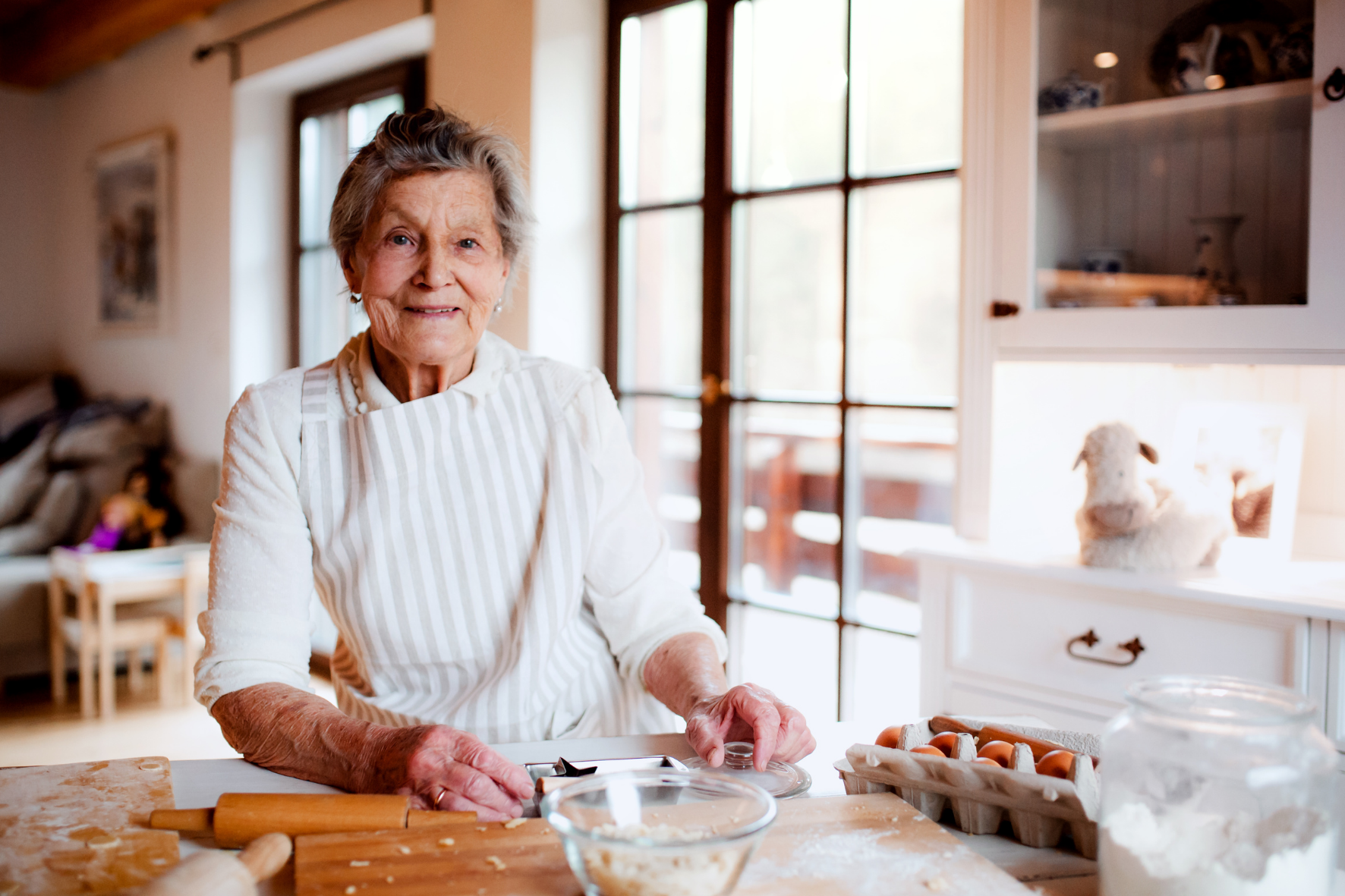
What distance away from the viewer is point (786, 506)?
2666 mm

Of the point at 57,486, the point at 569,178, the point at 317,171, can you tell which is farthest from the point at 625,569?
the point at 57,486

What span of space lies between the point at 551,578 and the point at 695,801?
1.98 ft

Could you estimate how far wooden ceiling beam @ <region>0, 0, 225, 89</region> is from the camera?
4.19 meters

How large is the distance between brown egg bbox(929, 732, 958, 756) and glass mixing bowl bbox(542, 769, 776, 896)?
0.77 ft

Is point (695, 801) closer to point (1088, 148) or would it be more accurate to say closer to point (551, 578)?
point (551, 578)

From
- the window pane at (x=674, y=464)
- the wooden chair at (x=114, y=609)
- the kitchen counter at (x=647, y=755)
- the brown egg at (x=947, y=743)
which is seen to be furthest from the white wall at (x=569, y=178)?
the brown egg at (x=947, y=743)

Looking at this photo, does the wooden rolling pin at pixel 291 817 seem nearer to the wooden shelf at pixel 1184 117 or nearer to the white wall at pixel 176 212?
Answer: the wooden shelf at pixel 1184 117

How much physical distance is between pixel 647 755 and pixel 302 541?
53 centimetres

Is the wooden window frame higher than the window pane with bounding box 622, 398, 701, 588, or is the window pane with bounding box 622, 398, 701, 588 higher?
the wooden window frame

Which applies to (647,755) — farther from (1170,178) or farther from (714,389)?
(714,389)

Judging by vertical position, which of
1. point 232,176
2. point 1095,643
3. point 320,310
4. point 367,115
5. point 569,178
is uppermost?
point 367,115

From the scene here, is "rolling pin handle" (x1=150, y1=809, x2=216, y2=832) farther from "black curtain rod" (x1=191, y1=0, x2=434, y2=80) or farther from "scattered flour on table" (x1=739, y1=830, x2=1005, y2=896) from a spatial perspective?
"black curtain rod" (x1=191, y1=0, x2=434, y2=80)

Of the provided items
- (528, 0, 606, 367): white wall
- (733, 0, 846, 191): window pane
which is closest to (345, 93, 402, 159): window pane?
(528, 0, 606, 367): white wall

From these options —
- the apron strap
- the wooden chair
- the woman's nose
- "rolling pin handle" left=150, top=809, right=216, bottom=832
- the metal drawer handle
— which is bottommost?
the wooden chair
